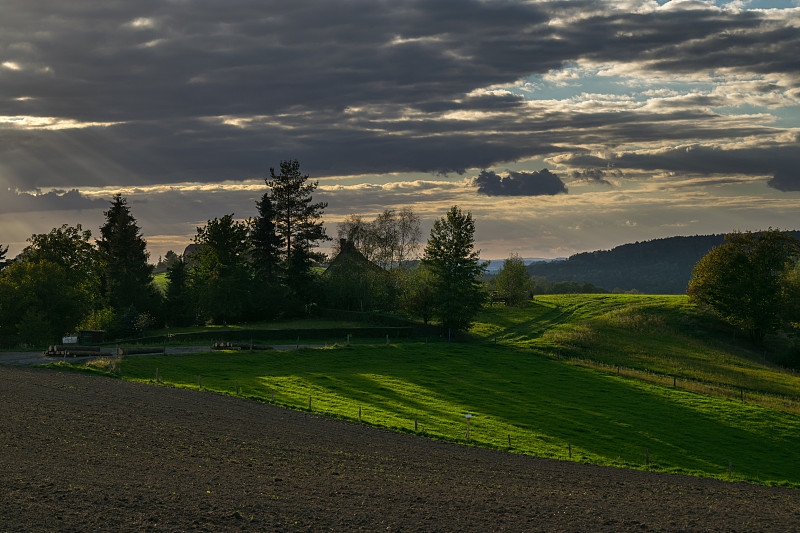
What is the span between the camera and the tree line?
82438 mm

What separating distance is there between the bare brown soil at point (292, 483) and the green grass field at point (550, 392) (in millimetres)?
5313

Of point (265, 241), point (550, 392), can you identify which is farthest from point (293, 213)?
point (550, 392)

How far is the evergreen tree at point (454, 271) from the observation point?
86.0 metres

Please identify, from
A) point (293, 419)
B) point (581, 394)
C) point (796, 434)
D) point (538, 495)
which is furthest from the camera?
point (581, 394)

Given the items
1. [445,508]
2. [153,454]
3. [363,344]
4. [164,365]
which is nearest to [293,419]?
[153,454]

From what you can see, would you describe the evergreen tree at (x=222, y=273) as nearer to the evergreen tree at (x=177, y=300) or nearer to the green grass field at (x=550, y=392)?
the evergreen tree at (x=177, y=300)

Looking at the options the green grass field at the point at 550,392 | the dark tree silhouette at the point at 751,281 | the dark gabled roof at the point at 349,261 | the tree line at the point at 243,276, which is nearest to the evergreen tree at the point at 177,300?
the tree line at the point at 243,276

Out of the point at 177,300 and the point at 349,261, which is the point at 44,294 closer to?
the point at 177,300

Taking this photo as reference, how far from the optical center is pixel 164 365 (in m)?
57.6

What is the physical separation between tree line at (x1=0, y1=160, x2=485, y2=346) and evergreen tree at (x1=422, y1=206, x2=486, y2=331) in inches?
5.8

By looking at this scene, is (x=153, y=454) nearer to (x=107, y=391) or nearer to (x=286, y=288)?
(x=107, y=391)

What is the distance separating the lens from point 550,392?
56.7 m

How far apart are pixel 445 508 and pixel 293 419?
1746 centimetres

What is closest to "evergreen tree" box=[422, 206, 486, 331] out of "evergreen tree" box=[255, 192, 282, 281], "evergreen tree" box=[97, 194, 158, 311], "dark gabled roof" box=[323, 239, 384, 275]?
"dark gabled roof" box=[323, 239, 384, 275]
